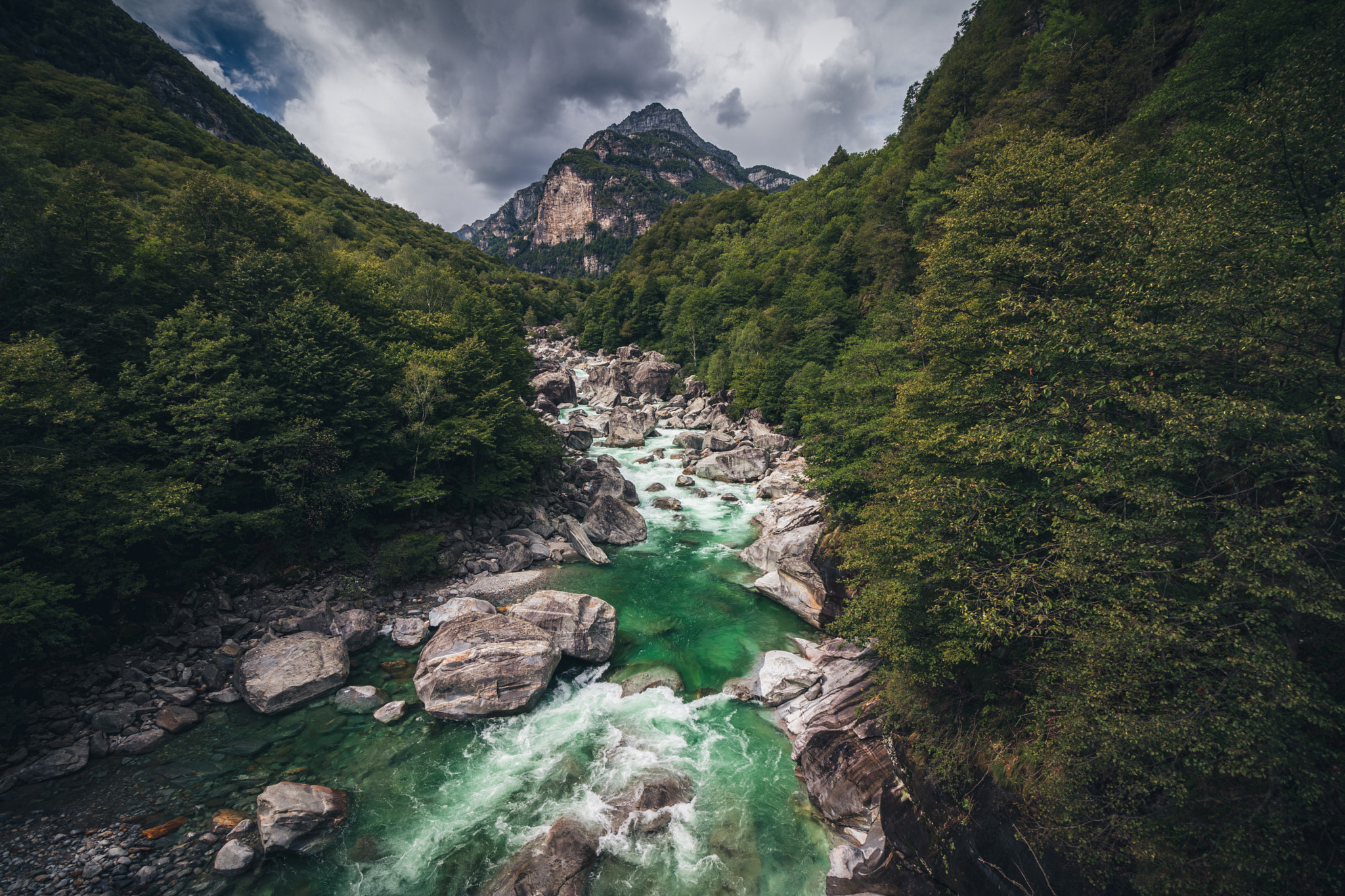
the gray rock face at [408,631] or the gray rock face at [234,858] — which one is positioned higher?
the gray rock face at [408,631]

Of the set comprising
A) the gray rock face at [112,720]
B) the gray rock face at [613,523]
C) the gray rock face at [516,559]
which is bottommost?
the gray rock face at [112,720]

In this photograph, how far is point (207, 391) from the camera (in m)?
15.5

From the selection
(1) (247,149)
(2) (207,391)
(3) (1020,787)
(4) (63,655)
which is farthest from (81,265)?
(1) (247,149)

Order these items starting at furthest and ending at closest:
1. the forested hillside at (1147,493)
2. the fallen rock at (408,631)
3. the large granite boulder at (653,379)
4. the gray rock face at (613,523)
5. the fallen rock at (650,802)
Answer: the large granite boulder at (653,379)
the gray rock face at (613,523)
the fallen rock at (408,631)
the fallen rock at (650,802)
the forested hillside at (1147,493)

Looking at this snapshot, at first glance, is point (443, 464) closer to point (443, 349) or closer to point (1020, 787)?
point (443, 349)

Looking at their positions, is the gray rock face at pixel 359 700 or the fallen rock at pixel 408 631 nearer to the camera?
the gray rock face at pixel 359 700

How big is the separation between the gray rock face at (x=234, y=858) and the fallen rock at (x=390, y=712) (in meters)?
3.93

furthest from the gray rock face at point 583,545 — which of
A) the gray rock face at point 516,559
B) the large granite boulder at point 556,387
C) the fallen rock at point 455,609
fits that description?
the large granite boulder at point 556,387

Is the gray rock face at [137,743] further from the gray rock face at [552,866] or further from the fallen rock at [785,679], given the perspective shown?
the fallen rock at [785,679]

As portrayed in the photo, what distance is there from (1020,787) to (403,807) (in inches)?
555

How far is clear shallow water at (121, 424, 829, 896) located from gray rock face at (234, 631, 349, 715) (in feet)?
1.68

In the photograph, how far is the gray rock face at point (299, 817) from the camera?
984 cm

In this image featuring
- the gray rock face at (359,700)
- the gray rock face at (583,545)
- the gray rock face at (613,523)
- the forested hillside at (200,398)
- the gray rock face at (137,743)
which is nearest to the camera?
the gray rock face at (137,743)

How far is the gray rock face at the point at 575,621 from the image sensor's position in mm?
16375
